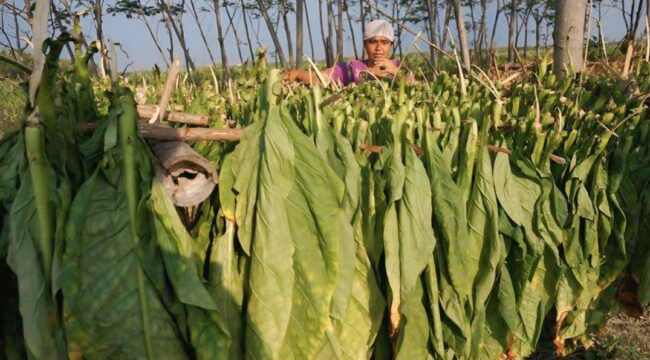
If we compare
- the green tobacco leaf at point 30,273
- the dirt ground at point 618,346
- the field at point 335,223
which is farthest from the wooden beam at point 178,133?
the dirt ground at point 618,346

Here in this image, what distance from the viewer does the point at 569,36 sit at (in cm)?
284

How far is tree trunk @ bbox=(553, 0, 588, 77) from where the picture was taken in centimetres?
284

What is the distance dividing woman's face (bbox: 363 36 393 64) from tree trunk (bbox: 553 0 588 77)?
198 cm

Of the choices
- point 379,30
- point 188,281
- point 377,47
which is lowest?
point 188,281

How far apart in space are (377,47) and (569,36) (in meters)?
2.13

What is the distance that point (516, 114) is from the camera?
7.16ft

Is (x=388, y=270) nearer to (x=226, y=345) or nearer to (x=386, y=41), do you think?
(x=226, y=345)

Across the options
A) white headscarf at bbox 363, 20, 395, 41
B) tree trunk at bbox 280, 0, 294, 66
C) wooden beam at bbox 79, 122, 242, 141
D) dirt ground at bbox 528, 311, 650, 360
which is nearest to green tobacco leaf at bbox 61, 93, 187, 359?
wooden beam at bbox 79, 122, 242, 141

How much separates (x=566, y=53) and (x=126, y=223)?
8.17 ft

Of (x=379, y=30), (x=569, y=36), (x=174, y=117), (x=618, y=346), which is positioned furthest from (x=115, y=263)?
(x=379, y=30)

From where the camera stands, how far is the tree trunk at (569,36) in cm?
284

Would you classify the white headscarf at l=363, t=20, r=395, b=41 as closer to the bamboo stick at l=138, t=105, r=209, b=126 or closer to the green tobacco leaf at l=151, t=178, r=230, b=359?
the bamboo stick at l=138, t=105, r=209, b=126

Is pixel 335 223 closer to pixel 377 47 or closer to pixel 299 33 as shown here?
pixel 377 47

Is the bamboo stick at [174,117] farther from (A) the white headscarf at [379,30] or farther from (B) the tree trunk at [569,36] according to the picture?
(A) the white headscarf at [379,30]
